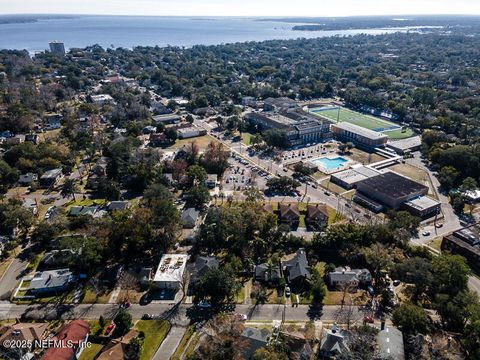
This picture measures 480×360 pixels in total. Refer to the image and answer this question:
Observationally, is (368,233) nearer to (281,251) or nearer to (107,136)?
(281,251)

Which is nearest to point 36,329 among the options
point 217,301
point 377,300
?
point 217,301

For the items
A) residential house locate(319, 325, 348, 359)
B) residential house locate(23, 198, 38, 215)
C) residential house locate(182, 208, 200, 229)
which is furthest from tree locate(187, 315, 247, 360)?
residential house locate(23, 198, 38, 215)

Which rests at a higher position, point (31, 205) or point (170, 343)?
point (31, 205)

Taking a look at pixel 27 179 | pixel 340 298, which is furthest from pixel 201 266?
pixel 27 179

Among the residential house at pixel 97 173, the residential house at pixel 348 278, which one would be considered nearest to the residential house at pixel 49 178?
the residential house at pixel 97 173

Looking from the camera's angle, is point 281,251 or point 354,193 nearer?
point 281,251

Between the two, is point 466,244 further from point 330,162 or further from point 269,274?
point 330,162
